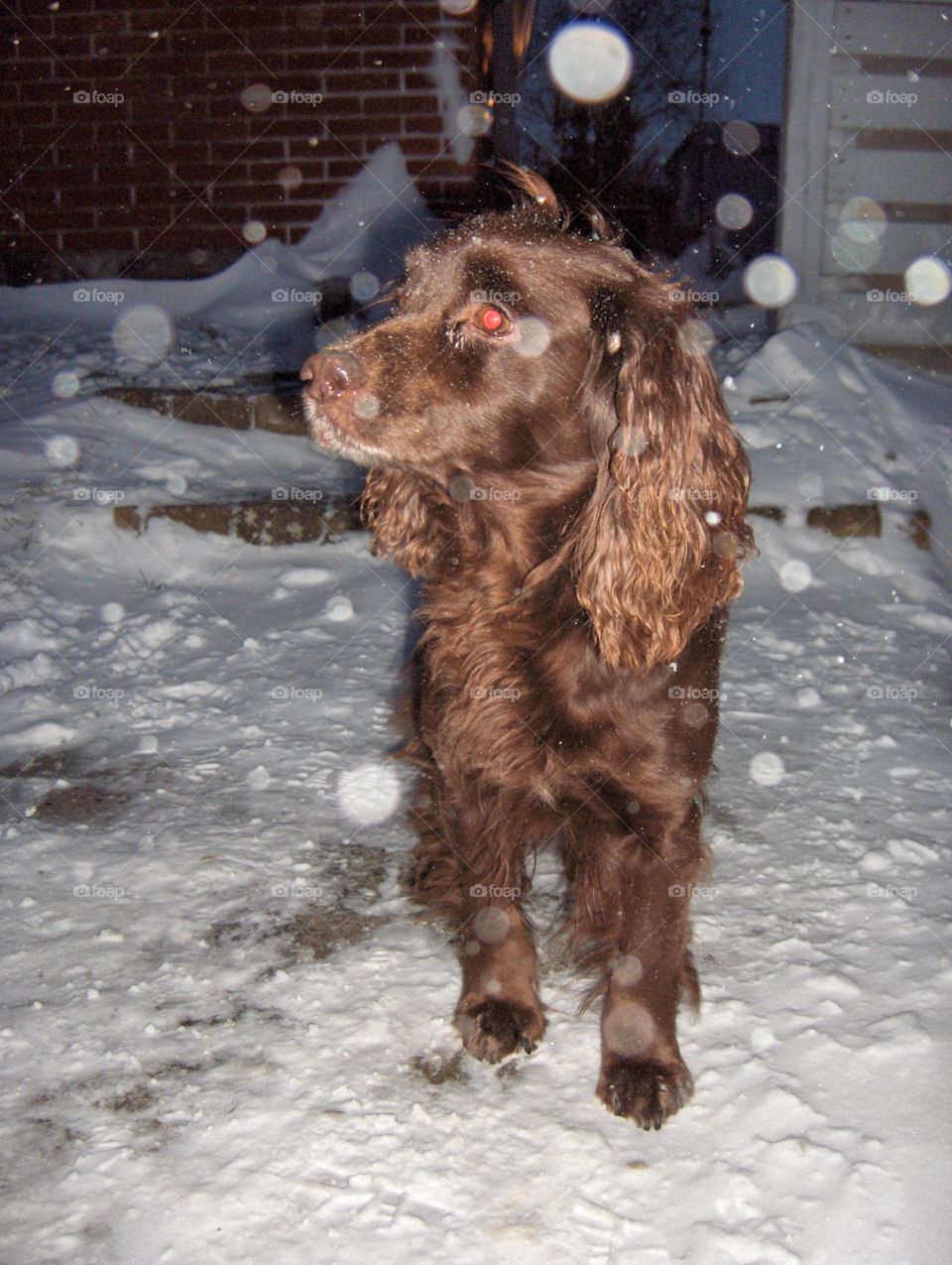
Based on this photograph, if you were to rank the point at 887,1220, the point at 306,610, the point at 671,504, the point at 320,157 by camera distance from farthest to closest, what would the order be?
the point at 320,157
the point at 306,610
the point at 671,504
the point at 887,1220

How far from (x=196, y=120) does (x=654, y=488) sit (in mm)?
6416

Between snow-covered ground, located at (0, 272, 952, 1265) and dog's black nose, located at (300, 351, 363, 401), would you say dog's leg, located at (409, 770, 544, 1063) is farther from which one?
dog's black nose, located at (300, 351, 363, 401)

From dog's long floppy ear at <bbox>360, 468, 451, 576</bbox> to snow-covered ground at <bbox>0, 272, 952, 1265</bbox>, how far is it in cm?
81

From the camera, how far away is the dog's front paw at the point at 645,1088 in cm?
204

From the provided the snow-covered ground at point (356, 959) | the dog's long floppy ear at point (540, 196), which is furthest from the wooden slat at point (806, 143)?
the dog's long floppy ear at point (540, 196)

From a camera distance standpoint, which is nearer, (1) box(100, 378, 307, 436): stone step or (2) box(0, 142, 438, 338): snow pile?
(1) box(100, 378, 307, 436): stone step

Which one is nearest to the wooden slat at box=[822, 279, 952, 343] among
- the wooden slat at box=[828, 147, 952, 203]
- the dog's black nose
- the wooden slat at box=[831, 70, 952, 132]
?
the wooden slat at box=[828, 147, 952, 203]

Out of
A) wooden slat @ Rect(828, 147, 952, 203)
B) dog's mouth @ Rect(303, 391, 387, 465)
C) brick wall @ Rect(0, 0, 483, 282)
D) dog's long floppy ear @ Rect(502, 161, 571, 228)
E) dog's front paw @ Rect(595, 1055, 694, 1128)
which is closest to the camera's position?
dog's front paw @ Rect(595, 1055, 694, 1128)

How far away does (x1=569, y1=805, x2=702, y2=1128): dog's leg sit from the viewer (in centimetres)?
208

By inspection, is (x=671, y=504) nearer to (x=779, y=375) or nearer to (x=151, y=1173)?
(x=151, y=1173)

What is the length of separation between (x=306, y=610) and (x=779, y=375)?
10.1ft

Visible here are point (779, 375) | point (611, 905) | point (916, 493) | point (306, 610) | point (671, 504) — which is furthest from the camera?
point (779, 375)

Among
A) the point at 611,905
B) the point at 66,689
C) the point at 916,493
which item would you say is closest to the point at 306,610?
the point at 66,689

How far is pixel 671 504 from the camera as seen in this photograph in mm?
2137
